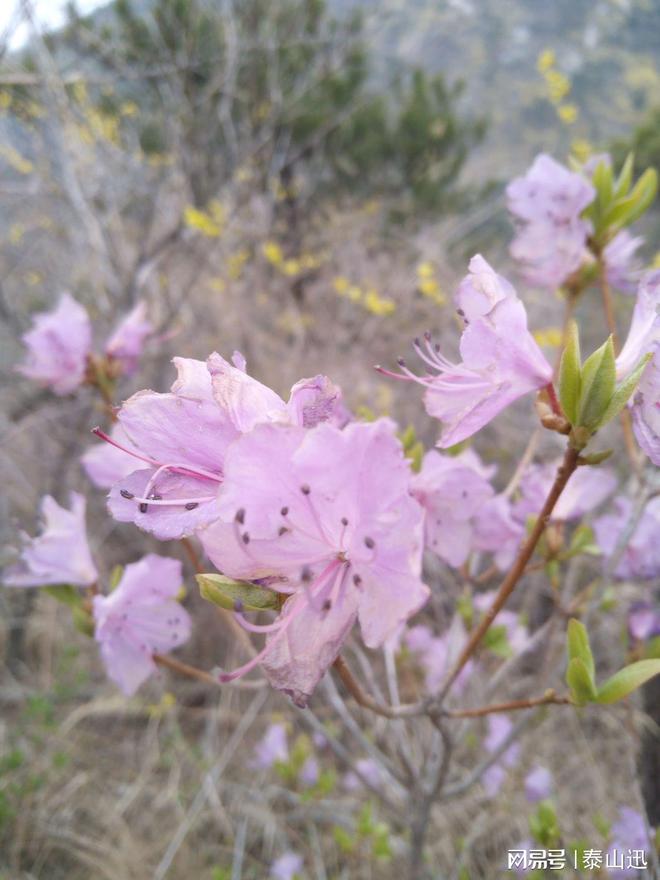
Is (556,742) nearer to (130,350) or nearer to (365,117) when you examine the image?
(130,350)

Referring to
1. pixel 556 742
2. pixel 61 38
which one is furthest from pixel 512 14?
pixel 556 742

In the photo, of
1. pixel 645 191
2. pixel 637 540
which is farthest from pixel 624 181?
pixel 637 540

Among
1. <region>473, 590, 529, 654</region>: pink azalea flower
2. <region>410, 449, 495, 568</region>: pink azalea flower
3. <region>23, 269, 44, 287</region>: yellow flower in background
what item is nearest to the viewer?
<region>410, 449, 495, 568</region>: pink azalea flower

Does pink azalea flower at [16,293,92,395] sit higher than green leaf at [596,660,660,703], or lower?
higher

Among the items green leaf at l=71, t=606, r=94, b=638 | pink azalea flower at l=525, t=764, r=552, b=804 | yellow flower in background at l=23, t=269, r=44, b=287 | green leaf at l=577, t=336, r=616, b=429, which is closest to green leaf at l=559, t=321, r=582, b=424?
green leaf at l=577, t=336, r=616, b=429

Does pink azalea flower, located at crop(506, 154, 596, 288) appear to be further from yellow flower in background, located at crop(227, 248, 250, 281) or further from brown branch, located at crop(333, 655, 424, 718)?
yellow flower in background, located at crop(227, 248, 250, 281)

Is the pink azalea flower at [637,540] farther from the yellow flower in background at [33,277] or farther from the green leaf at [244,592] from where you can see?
the yellow flower in background at [33,277]

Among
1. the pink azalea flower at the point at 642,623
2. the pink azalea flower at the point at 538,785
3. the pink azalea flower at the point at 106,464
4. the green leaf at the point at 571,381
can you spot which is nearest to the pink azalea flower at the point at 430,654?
the pink azalea flower at the point at 538,785
